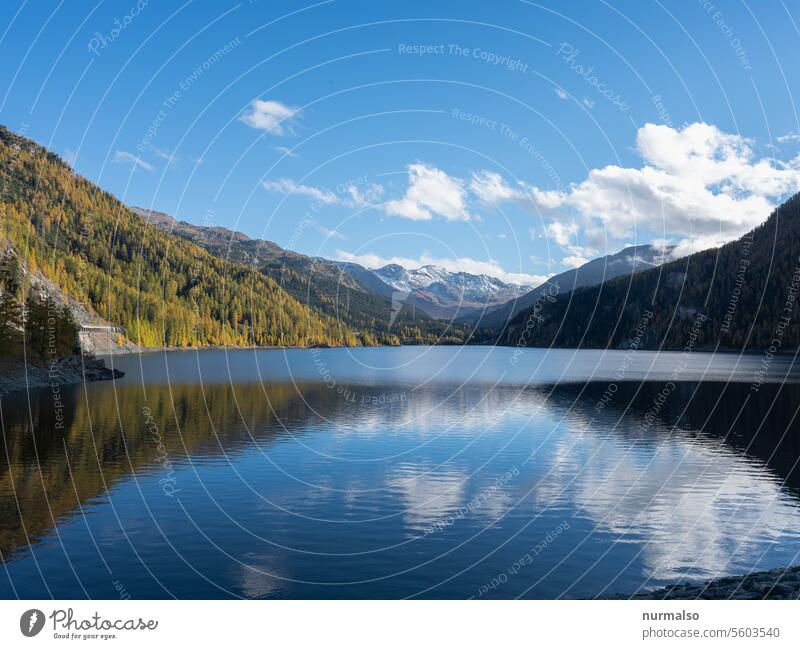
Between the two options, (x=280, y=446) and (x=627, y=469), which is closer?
(x=627, y=469)

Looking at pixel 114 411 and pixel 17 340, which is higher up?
pixel 17 340

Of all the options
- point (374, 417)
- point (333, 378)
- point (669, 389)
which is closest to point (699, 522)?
point (374, 417)

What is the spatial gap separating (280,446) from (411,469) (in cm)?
1570

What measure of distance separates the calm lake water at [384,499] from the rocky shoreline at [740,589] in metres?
1.52

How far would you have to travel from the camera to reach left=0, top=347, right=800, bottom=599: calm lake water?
27.8 m

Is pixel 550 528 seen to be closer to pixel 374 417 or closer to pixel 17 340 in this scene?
pixel 374 417

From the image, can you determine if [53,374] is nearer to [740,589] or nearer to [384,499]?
[384,499]

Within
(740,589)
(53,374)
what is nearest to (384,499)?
(740,589)

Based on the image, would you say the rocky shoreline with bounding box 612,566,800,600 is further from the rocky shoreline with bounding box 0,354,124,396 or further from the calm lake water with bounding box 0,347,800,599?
the rocky shoreline with bounding box 0,354,124,396

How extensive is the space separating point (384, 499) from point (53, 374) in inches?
3874

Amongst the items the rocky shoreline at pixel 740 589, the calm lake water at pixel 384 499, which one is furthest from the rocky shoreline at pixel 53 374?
the rocky shoreline at pixel 740 589

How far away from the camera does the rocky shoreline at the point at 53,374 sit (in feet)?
336

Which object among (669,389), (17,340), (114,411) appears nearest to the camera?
(114,411)

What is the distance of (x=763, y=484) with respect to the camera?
46.9 metres
